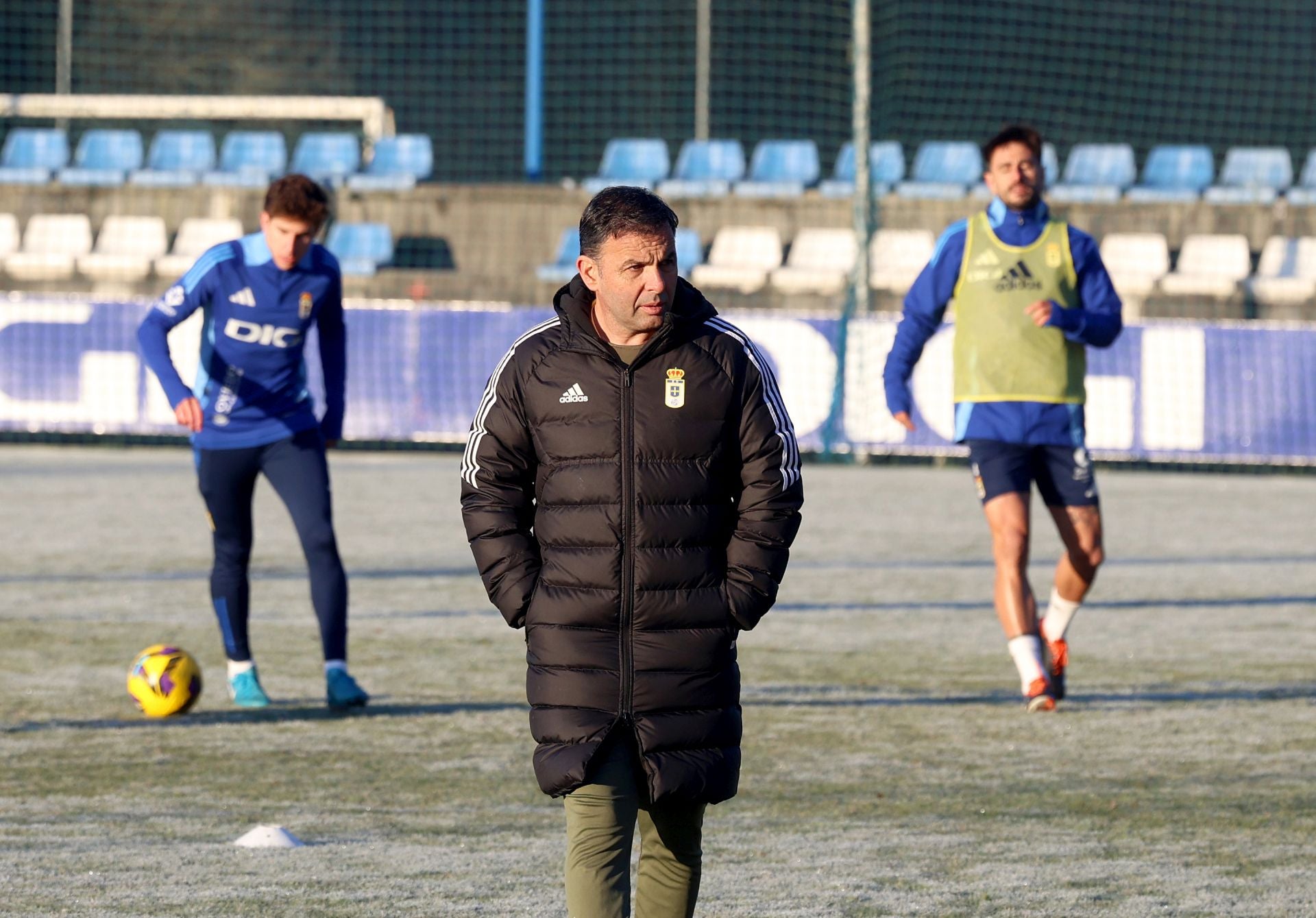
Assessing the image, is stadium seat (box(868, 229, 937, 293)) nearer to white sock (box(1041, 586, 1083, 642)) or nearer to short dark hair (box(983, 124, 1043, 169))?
white sock (box(1041, 586, 1083, 642))

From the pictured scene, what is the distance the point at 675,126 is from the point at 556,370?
896 inches

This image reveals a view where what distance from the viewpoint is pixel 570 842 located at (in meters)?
3.71

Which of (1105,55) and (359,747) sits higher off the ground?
(1105,55)

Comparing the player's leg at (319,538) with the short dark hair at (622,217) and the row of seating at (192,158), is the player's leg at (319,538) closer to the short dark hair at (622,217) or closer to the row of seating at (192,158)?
the short dark hair at (622,217)

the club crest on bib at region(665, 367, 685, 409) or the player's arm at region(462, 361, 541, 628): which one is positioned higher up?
the club crest on bib at region(665, 367, 685, 409)

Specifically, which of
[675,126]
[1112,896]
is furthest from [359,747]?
[675,126]

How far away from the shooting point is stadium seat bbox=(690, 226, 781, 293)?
19391 mm

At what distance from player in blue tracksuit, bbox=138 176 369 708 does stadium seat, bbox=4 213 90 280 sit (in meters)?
13.8

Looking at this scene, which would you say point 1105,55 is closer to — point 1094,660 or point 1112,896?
point 1094,660

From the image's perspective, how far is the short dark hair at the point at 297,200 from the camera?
6969 mm

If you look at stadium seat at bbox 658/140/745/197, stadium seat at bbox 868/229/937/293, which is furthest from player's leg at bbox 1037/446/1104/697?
stadium seat at bbox 658/140/745/197

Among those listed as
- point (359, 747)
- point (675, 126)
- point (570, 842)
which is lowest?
point (359, 747)

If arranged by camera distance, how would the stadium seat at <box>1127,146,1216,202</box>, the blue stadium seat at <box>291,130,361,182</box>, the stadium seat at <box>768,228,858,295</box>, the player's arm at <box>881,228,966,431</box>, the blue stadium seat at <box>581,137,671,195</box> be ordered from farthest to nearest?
the blue stadium seat at <box>291,130,361,182</box> → the blue stadium seat at <box>581,137,671,195</box> → the stadium seat at <box>1127,146,1216,202</box> → the stadium seat at <box>768,228,858,295</box> → the player's arm at <box>881,228,966,431</box>

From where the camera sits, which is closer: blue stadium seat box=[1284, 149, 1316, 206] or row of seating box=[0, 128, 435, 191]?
blue stadium seat box=[1284, 149, 1316, 206]
